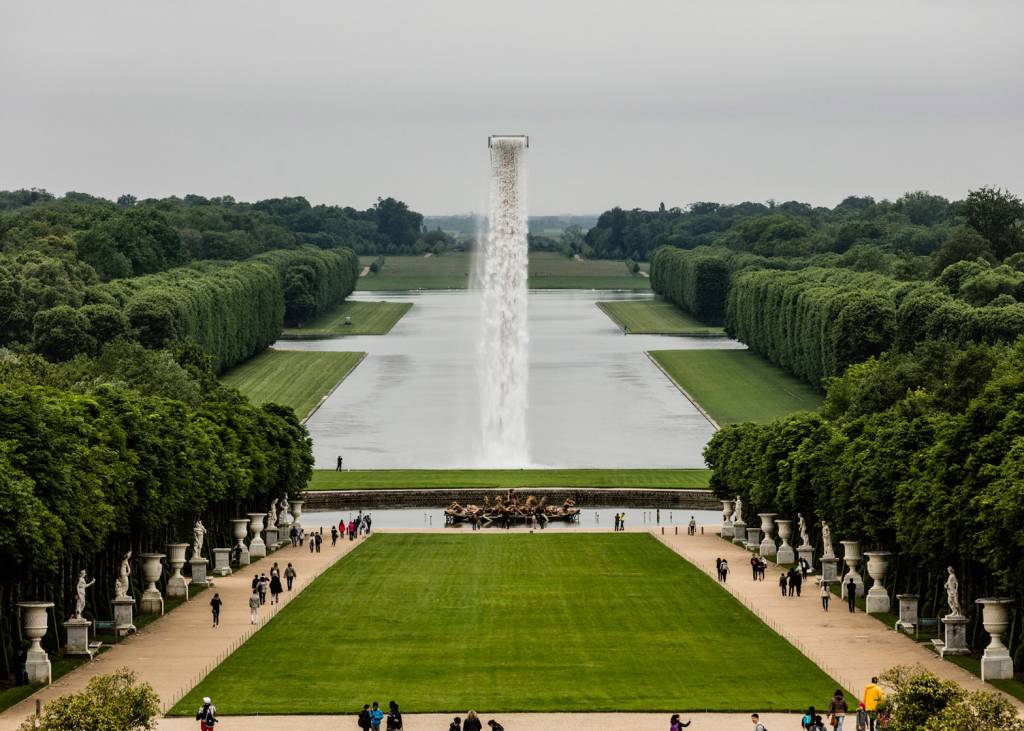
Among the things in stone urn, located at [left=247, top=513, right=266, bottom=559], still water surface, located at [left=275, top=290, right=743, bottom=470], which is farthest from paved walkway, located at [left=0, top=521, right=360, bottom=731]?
still water surface, located at [left=275, top=290, right=743, bottom=470]

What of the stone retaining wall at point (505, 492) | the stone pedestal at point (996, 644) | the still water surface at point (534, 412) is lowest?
the stone retaining wall at point (505, 492)

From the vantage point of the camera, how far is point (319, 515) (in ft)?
317

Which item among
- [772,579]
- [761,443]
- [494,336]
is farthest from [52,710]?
[494,336]

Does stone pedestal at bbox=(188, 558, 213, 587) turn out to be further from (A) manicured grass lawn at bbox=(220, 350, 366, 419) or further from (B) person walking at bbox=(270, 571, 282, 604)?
(A) manicured grass lawn at bbox=(220, 350, 366, 419)

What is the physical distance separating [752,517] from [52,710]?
52760 mm

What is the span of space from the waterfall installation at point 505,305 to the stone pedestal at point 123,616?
178 feet

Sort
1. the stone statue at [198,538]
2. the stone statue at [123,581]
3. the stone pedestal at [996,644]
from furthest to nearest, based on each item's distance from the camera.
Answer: the stone statue at [198,538], the stone statue at [123,581], the stone pedestal at [996,644]

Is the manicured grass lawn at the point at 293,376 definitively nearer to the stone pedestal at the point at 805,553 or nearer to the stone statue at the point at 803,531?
the stone statue at the point at 803,531

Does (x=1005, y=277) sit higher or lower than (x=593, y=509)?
higher

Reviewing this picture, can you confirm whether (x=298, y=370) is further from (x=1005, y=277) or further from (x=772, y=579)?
(x=772, y=579)

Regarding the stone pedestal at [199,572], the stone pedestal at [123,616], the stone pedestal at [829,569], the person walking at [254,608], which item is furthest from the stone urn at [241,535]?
the stone pedestal at [829,569]

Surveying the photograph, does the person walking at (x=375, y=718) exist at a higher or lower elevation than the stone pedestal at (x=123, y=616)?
higher

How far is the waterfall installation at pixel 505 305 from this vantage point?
115062 mm

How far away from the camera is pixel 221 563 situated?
76375mm
